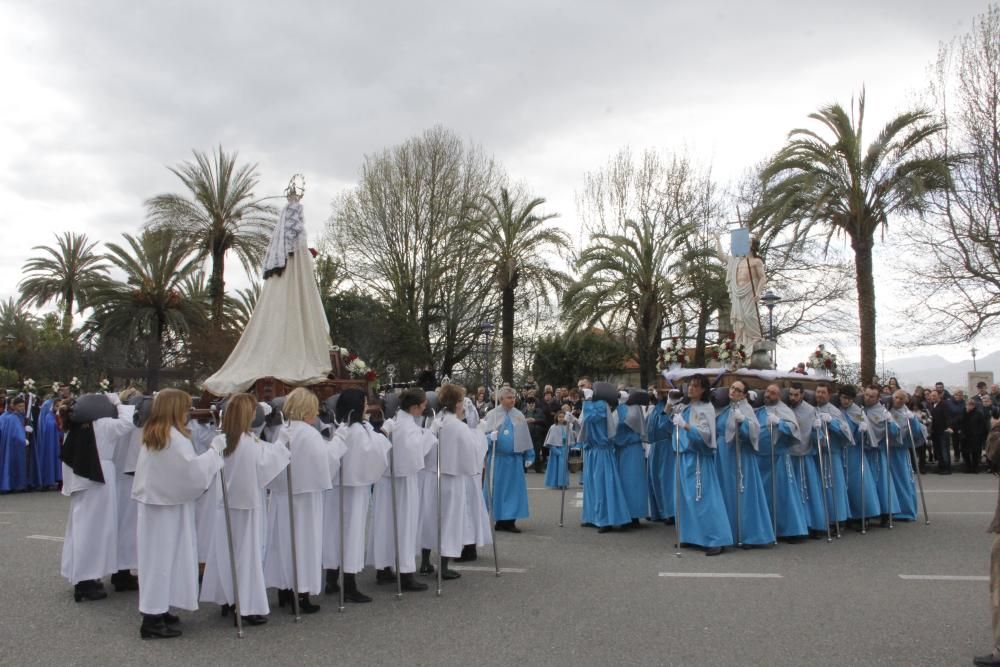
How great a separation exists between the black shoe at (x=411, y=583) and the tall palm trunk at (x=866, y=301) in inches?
658

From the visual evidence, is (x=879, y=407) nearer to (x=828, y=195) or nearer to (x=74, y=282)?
(x=828, y=195)

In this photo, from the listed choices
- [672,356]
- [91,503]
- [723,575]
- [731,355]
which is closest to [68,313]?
[672,356]

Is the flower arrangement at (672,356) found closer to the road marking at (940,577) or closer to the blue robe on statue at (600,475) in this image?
the blue robe on statue at (600,475)

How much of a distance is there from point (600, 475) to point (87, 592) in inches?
251

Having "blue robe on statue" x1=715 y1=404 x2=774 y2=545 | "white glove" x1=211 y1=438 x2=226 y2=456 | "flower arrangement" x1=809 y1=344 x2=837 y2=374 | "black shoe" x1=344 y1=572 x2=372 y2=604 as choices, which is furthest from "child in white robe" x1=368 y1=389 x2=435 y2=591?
"flower arrangement" x1=809 y1=344 x2=837 y2=374

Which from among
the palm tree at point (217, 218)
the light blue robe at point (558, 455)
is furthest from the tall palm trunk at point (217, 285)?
the light blue robe at point (558, 455)

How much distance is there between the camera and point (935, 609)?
6703 millimetres

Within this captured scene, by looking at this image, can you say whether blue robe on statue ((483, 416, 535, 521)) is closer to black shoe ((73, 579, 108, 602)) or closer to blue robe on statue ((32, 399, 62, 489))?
black shoe ((73, 579, 108, 602))

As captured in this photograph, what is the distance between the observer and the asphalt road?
221 inches

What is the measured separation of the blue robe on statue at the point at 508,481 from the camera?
1103 centimetres

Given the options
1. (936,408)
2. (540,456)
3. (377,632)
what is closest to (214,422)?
(377,632)

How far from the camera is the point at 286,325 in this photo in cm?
1548

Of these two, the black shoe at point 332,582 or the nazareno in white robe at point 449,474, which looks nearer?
the black shoe at point 332,582

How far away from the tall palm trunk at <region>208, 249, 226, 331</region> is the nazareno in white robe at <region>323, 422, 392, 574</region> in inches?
954
